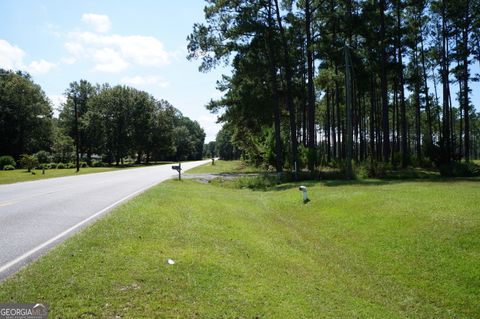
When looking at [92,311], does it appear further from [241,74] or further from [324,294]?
[241,74]

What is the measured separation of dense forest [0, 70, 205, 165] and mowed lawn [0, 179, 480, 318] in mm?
45960

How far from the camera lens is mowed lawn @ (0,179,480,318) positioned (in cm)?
503

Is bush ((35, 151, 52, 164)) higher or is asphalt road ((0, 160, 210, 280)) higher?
bush ((35, 151, 52, 164))

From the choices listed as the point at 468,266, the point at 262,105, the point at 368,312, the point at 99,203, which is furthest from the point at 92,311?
the point at 262,105

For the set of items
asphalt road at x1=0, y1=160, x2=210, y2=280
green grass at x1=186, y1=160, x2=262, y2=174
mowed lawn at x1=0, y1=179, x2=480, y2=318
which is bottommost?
mowed lawn at x1=0, y1=179, x2=480, y2=318

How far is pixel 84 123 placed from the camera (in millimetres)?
77312

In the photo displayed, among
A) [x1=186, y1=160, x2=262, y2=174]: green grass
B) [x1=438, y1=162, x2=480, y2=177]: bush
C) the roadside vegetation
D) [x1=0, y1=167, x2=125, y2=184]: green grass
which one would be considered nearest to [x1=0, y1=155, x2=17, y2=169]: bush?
the roadside vegetation

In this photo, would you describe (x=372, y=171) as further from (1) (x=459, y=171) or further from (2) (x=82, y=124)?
(2) (x=82, y=124)

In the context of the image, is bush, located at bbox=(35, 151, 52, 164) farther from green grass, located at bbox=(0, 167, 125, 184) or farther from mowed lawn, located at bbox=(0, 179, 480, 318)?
mowed lawn, located at bbox=(0, 179, 480, 318)

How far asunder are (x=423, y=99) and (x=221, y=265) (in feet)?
162

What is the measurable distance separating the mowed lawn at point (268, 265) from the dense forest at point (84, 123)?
1809 inches

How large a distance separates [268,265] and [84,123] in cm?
7856

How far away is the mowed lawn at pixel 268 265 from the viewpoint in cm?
503

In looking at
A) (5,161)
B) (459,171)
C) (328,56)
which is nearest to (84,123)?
(5,161)
